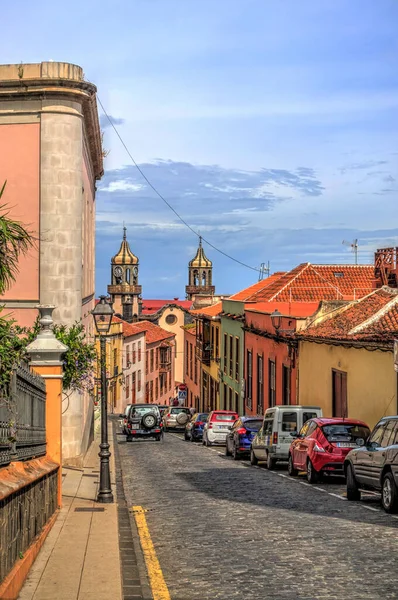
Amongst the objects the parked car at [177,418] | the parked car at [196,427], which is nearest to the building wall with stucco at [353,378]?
the parked car at [196,427]

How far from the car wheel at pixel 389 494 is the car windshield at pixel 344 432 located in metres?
5.14

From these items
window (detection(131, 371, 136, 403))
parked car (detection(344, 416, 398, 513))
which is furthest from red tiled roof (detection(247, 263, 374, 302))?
window (detection(131, 371, 136, 403))

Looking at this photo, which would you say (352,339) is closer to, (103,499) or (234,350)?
(103,499)

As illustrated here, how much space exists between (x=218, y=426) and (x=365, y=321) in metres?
10.00

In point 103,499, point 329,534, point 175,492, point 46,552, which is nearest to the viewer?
point 46,552

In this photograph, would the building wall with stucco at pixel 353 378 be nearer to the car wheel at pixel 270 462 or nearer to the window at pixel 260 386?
the car wheel at pixel 270 462

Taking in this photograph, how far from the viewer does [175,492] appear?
18.1 m

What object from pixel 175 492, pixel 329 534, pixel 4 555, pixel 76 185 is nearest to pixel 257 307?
pixel 76 185

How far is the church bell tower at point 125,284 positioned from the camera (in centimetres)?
12951

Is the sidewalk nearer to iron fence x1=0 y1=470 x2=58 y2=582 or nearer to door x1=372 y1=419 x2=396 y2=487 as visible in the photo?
iron fence x1=0 y1=470 x2=58 y2=582

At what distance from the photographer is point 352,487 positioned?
1614 cm

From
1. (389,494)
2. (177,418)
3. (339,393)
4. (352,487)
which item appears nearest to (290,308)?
(339,393)

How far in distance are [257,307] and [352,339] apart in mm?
17351

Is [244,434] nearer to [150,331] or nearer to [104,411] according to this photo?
[104,411]
